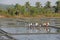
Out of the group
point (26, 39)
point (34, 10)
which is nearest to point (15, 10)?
point (34, 10)

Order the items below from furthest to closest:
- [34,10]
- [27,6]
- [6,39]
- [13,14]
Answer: [27,6]
[34,10]
[13,14]
[6,39]

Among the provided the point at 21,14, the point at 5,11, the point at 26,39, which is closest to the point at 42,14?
the point at 21,14

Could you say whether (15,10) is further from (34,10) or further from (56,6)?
(56,6)

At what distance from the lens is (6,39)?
30.5 ft

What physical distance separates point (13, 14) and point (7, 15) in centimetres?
89

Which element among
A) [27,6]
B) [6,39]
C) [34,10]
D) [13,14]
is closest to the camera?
[6,39]

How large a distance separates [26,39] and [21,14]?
2475cm

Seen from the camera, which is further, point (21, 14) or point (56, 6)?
point (56, 6)

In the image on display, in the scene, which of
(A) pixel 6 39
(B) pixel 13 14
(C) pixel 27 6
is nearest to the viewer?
(A) pixel 6 39

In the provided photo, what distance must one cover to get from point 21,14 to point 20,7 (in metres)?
1.24

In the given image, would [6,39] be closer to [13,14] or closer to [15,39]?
[15,39]

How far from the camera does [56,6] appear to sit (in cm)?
3931

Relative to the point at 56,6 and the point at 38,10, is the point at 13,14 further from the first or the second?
the point at 56,6

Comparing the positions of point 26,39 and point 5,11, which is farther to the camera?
point 5,11
